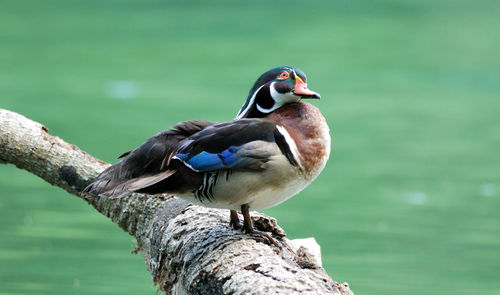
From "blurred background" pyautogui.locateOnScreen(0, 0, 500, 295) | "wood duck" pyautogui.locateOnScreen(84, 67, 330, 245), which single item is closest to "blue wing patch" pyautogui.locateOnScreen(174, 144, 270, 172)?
"wood duck" pyautogui.locateOnScreen(84, 67, 330, 245)

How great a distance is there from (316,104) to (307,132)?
3.79 metres

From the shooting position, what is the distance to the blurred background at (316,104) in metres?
3.60

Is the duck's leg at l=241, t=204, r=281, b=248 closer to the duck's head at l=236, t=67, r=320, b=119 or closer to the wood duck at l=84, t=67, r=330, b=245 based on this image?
the wood duck at l=84, t=67, r=330, b=245

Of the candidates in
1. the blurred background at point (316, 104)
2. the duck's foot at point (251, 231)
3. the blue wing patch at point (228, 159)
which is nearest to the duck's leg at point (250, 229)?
the duck's foot at point (251, 231)

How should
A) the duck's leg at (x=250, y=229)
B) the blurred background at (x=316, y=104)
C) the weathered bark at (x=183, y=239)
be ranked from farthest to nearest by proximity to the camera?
the blurred background at (x=316, y=104), the duck's leg at (x=250, y=229), the weathered bark at (x=183, y=239)

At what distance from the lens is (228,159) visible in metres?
1.88

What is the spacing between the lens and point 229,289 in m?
1.75

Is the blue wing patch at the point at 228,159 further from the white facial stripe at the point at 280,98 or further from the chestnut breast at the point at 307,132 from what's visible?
the white facial stripe at the point at 280,98

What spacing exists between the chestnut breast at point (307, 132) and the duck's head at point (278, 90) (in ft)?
0.07

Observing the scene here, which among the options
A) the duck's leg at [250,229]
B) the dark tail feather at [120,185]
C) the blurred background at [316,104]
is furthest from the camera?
the blurred background at [316,104]

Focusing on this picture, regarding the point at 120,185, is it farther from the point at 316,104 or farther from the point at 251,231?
the point at 316,104

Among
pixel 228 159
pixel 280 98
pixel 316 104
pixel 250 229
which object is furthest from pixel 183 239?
pixel 316 104

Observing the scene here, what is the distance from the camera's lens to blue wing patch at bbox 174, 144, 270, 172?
187cm

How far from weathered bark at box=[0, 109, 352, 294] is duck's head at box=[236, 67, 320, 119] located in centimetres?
25
